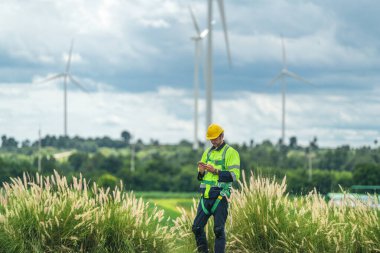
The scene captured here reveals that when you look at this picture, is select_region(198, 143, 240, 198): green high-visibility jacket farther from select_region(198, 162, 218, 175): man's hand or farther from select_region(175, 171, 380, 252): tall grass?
select_region(175, 171, 380, 252): tall grass

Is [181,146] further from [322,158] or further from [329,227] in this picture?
[329,227]

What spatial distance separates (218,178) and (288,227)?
80.2 inches

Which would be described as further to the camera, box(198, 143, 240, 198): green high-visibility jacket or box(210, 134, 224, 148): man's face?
box(210, 134, 224, 148): man's face

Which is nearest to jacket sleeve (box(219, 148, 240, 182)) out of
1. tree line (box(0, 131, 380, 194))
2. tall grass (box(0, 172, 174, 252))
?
tall grass (box(0, 172, 174, 252))

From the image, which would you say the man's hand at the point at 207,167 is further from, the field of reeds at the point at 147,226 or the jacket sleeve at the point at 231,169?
the field of reeds at the point at 147,226

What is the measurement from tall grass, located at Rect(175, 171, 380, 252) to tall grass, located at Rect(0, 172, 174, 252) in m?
0.91

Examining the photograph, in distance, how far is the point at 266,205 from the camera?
16031 millimetres

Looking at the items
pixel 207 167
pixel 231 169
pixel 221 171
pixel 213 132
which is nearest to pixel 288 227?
pixel 231 169

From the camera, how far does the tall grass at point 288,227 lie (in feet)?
51.0

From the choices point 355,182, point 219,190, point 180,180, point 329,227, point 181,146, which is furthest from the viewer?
point 181,146

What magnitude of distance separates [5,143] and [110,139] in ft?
92.4

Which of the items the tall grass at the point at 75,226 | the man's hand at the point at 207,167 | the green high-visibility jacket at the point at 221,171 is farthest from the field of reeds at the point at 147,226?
the man's hand at the point at 207,167

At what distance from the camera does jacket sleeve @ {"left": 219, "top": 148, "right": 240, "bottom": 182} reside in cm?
1465

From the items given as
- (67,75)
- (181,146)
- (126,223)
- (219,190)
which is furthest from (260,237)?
(181,146)
